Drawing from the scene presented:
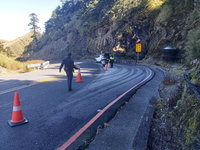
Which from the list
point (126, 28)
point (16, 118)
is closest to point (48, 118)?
point (16, 118)

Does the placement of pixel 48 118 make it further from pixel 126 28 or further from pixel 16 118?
pixel 126 28

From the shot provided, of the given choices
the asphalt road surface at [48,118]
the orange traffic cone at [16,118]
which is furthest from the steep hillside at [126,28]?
the orange traffic cone at [16,118]

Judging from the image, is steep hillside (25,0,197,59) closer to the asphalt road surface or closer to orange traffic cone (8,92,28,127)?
the asphalt road surface

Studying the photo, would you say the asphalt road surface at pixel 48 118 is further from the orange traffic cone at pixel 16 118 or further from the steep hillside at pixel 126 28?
the steep hillside at pixel 126 28

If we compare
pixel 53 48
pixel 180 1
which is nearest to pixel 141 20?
pixel 180 1

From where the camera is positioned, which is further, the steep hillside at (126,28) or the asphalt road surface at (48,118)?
the steep hillside at (126,28)

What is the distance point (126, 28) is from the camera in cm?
3083

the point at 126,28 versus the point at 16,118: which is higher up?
the point at 126,28

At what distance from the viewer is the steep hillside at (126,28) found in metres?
19.7

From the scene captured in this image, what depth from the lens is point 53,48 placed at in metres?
61.3

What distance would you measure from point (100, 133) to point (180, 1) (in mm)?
22935

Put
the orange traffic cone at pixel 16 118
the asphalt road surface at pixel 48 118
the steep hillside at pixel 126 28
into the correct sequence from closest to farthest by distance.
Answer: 1. the asphalt road surface at pixel 48 118
2. the orange traffic cone at pixel 16 118
3. the steep hillside at pixel 126 28

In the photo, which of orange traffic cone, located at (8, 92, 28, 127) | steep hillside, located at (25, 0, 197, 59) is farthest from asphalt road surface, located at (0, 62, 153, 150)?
steep hillside, located at (25, 0, 197, 59)

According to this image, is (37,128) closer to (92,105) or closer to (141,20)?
(92,105)
